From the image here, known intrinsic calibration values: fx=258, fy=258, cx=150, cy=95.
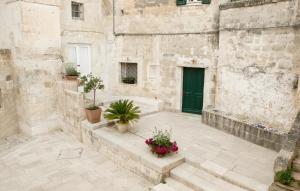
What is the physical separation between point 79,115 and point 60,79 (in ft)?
6.90

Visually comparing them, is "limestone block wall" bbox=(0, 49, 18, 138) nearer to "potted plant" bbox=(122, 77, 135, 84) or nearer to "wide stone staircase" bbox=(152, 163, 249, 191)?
"potted plant" bbox=(122, 77, 135, 84)

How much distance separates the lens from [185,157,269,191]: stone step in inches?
230

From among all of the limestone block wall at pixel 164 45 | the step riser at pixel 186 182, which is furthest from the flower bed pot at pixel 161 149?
the limestone block wall at pixel 164 45

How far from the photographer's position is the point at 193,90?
1120 centimetres

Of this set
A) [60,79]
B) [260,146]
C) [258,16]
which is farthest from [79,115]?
[258,16]

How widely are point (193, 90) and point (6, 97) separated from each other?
7654 millimetres

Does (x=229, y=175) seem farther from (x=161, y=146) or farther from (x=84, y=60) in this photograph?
(x=84, y=60)

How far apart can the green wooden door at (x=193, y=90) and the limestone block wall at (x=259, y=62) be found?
120 centimetres

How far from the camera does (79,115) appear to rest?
9.68m

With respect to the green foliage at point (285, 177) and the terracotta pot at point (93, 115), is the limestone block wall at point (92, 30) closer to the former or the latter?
the terracotta pot at point (93, 115)

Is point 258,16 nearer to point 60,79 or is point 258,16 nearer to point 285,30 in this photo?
Result: point 285,30

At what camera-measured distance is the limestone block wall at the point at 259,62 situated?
7695mm

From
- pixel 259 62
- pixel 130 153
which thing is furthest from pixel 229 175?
pixel 259 62

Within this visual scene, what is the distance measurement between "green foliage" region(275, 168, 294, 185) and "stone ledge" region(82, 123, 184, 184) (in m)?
2.51
